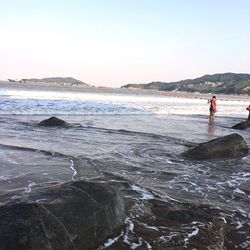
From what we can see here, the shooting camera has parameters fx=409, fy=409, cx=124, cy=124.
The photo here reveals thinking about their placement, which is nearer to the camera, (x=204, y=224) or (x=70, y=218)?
(x=70, y=218)

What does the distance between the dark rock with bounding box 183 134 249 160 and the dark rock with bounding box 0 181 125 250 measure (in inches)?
264

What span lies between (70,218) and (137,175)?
4551 millimetres

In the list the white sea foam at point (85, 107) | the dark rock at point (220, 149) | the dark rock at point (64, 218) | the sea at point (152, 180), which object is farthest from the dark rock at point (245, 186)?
the white sea foam at point (85, 107)

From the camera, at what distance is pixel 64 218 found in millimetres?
5164

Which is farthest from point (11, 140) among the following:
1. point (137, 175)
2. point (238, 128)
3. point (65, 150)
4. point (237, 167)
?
point (238, 128)

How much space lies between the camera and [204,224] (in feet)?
21.1

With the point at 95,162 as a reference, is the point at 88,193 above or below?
above

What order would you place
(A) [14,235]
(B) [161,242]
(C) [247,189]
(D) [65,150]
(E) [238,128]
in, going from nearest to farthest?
1. (A) [14,235]
2. (B) [161,242]
3. (C) [247,189]
4. (D) [65,150]
5. (E) [238,128]

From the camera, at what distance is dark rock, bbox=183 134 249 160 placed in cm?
1273

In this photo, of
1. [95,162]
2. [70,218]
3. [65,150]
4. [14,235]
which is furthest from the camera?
[65,150]

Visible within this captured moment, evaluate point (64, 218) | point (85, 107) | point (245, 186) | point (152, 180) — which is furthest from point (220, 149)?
point (85, 107)

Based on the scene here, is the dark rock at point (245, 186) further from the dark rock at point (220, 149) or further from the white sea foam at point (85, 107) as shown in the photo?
the white sea foam at point (85, 107)

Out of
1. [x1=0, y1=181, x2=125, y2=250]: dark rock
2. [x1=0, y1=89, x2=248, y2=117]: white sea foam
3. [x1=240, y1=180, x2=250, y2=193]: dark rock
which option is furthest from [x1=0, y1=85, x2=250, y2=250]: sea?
[x1=0, y1=89, x2=248, y2=117]: white sea foam

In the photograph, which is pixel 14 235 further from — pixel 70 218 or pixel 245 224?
pixel 245 224
